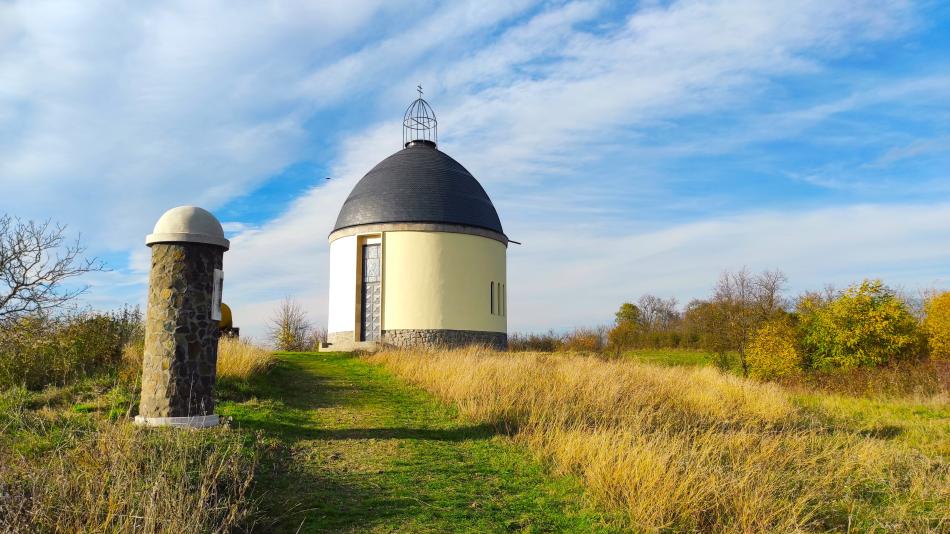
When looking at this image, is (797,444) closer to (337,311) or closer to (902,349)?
(902,349)

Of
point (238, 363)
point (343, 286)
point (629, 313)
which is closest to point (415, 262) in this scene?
point (343, 286)

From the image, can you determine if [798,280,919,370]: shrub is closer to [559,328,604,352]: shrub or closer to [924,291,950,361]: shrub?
[924,291,950,361]: shrub

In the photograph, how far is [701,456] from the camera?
630 centimetres

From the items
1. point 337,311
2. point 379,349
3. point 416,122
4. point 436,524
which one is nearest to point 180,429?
point 436,524

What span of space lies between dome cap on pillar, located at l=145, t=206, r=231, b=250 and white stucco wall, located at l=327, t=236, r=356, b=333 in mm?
13276

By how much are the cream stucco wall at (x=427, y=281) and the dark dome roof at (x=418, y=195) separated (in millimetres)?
753

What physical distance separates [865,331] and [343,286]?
16.4 m

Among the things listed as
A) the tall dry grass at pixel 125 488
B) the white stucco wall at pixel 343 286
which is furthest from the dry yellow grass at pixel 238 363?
the white stucco wall at pixel 343 286

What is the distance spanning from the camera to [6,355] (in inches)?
407

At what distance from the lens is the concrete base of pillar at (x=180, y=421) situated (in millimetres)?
7605

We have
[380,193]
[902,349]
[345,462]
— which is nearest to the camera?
[345,462]

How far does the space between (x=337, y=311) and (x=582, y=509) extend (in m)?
17.8

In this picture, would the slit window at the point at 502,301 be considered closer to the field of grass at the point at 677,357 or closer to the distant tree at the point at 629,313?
the field of grass at the point at 677,357

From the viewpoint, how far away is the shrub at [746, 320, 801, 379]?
17266mm
